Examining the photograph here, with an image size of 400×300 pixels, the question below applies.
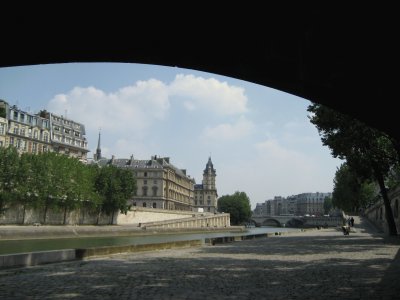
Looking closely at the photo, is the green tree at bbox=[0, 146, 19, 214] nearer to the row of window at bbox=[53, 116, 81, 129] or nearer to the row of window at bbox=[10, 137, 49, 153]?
the row of window at bbox=[10, 137, 49, 153]

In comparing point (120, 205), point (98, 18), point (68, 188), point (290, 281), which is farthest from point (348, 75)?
point (120, 205)

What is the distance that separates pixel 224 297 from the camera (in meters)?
9.59

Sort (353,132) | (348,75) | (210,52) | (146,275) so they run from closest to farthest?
(210,52) → (348,75) → (146,275) → (353,132)

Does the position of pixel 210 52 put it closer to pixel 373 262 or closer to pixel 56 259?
pixel 56 259

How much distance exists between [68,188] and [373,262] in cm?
5531

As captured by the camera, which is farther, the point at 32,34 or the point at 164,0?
the point at 32,34

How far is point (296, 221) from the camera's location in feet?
552

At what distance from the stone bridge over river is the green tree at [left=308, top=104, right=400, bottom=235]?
121380 mm

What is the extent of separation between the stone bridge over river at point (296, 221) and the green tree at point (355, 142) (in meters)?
121

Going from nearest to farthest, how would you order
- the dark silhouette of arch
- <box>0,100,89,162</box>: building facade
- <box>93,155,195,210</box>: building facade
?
the dark silhouette of arch, <box>0,100,89,162</box>: building facade, <box>93,155,195,210</box>: building facade

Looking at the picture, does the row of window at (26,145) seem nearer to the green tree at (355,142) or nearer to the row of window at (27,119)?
the row of window at (27,119)

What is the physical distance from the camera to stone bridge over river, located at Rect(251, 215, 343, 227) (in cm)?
15645

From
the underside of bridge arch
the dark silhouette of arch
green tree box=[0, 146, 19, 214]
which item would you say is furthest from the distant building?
the dark silhouette of arch

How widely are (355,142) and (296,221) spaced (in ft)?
468
